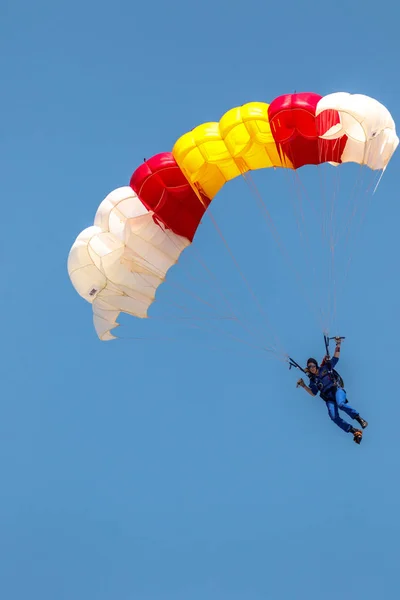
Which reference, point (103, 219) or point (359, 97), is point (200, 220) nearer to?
point (103, 219)

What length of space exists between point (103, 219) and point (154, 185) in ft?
3.57

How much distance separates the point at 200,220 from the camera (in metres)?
15.6

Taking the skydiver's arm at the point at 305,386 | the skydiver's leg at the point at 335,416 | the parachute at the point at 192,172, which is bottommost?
the skydiver's leg at the point at 335,416

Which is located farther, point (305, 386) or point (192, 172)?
point (305, 386)

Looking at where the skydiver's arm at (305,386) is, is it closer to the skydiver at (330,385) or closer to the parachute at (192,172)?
the skydiver at (330,385)

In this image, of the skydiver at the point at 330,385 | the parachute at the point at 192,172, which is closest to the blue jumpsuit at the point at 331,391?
the skydiver at the point at 330,385

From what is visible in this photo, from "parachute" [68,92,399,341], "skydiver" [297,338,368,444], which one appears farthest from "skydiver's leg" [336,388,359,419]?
"parachute" [68,92,399,341]

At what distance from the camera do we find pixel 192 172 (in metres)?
14.2

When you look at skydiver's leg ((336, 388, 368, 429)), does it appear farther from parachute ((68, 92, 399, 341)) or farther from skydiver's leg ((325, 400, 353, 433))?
parachute ((68, 92, 399, 341))

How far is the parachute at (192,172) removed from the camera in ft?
44.8

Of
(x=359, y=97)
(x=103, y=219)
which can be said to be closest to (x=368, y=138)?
(x=359, y=97)

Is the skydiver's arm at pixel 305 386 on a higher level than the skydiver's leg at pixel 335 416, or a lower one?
higher

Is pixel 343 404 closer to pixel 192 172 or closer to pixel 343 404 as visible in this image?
pixel 343 404

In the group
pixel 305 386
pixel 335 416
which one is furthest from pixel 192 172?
pixel 335 416
